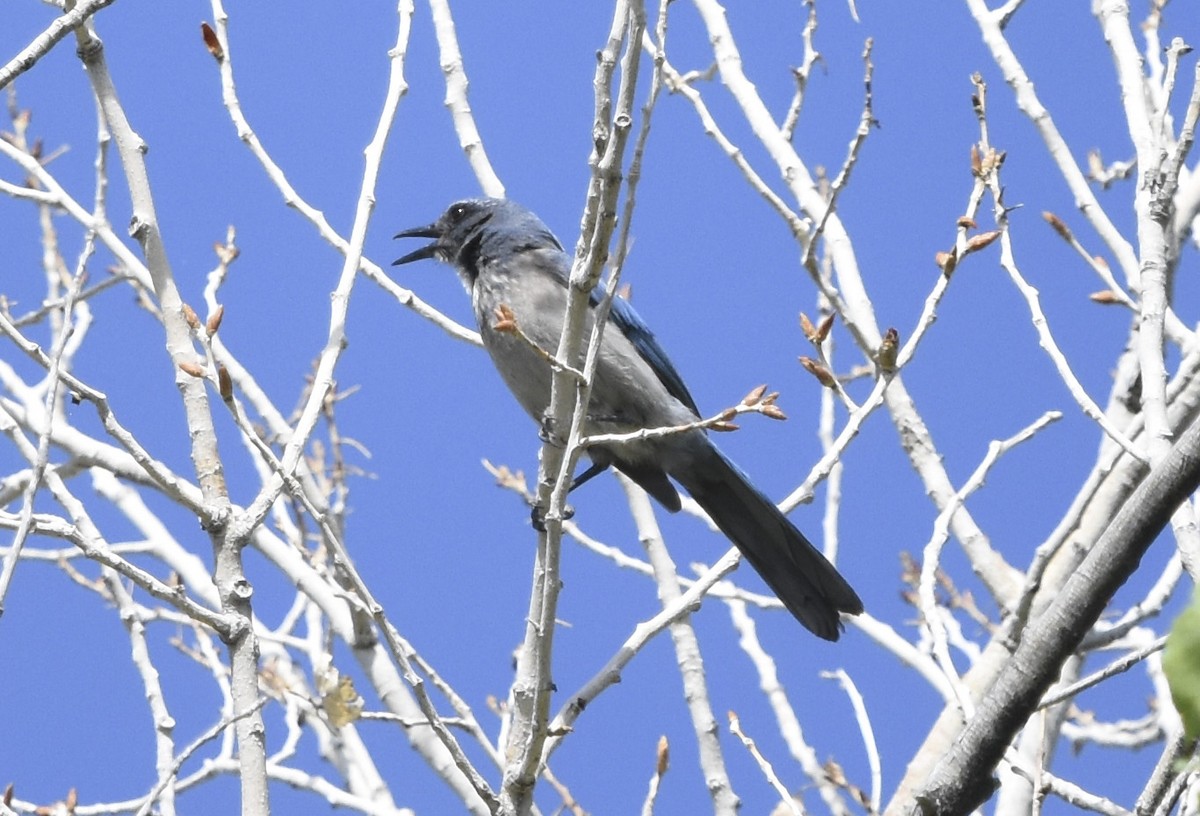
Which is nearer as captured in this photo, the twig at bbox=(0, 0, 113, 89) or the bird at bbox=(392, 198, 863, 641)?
the twig at bbox=(0, 0, 113, 89)

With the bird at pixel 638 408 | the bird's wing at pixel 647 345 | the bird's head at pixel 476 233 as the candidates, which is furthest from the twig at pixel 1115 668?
the bird's head at pixel 476 233

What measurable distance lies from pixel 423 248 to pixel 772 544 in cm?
235

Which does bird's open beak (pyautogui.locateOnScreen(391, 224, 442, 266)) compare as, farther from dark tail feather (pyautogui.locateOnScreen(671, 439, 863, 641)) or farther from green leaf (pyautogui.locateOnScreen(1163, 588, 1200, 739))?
green leaf (pyautogui.locateOnScreen(1163, 588, 1200, 739))

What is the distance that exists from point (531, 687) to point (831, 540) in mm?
2447

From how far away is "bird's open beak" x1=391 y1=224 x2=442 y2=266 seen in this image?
6574 millimetres

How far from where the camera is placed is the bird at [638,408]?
5.04 meters

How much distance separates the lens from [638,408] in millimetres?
5496

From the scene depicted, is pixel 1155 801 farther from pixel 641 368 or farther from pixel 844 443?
pixel 641 368

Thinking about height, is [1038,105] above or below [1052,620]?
above

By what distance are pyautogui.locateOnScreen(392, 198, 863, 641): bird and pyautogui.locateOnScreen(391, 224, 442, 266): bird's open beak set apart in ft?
1.69

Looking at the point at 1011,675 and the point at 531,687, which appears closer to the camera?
the point at 1011,675

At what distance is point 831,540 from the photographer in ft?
18.6

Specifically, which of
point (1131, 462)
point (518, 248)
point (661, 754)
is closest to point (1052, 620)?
point (661, 754)

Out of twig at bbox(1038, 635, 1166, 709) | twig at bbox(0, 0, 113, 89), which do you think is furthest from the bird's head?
twig at bbox(1038, 635, 1166, 709)
